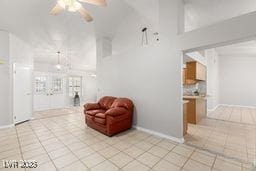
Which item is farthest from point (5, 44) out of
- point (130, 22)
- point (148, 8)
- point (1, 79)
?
point (148, 8)

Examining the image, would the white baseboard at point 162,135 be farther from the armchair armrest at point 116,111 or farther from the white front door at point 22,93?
the white front door at point 22,93

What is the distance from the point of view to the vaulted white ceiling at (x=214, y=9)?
9.26 ft

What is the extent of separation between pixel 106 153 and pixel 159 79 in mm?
1992

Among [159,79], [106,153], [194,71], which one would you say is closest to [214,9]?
[194,71]

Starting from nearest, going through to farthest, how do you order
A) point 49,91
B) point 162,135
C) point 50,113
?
point 162,135, point 50,113, point 49,91

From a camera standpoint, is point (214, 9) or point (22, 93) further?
point (22, 93)

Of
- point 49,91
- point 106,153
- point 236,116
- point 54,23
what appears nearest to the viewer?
point 106,153

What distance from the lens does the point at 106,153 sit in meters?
2.49

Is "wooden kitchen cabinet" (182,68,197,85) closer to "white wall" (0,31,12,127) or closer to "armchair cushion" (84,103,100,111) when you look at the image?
"armchair cushion" (84,103,100,111)

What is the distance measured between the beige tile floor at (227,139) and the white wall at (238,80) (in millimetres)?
4201

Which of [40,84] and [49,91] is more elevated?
[40,84]

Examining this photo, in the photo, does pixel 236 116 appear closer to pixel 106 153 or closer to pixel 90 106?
pixel 106 153

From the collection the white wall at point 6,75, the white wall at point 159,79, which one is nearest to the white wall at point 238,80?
the white wall at point 159,79

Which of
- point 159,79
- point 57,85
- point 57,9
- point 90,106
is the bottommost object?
point 90,106
